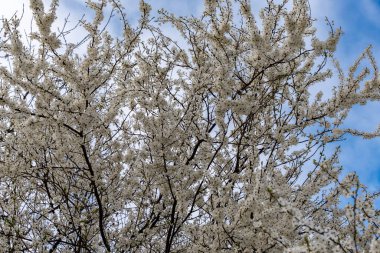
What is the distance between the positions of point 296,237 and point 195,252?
1.10 metres

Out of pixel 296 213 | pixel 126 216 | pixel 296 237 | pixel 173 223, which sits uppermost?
pixel 126 216

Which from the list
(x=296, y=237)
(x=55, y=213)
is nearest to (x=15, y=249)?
(x=55, y=213)

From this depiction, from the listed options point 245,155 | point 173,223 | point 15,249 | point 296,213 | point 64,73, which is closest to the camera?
point 296,213

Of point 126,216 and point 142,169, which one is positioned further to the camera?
point 126,216

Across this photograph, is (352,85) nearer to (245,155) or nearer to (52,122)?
(245,155)

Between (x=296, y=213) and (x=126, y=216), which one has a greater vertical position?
(x=126, y=216)

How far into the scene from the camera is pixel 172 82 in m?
6.41

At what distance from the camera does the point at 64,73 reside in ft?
16.0

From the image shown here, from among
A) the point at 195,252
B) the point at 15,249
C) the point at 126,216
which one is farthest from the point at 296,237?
the point at 15,249

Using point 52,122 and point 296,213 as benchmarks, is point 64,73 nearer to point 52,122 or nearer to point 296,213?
point 52,122

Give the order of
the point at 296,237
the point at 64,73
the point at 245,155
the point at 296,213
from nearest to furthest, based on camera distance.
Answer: the point at 296,213, the point at 296,237, the point at 64,73, the point at 245,155

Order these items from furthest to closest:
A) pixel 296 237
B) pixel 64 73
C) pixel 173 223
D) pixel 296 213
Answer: pixel 173 223, pixel 64 73, pixel 296 237, pixel 296 213

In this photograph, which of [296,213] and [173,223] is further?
[173,223]

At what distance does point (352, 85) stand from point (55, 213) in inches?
171
